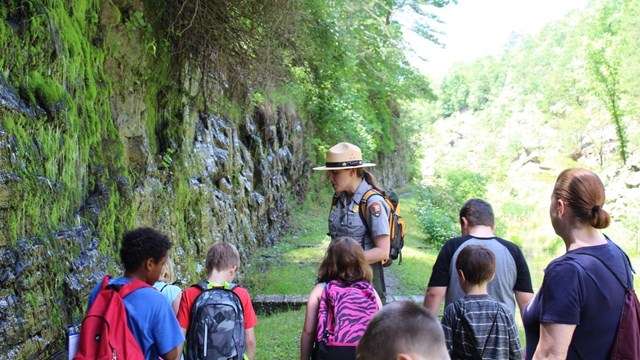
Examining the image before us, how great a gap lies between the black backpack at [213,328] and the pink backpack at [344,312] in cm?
59

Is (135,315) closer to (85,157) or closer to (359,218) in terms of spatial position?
(359,218)

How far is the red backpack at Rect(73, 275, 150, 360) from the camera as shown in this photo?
2.64 metres

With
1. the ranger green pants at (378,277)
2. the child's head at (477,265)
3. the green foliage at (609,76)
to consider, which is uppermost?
the green foliage at (609,76)

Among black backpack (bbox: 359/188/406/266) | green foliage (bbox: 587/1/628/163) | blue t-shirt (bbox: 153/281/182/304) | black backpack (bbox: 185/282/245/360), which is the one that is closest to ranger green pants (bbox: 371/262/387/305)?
black backpack (bbox: 359/188/406/266)

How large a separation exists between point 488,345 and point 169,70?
5.53 m

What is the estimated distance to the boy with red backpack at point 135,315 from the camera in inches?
105

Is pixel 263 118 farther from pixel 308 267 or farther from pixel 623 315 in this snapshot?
pixel 623 315

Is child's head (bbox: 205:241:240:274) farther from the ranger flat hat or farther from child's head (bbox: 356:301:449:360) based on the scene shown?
child's head (bbox: 356:301:449:360)

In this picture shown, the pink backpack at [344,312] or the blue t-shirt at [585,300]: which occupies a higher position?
the blue t-shirt at [585,300]

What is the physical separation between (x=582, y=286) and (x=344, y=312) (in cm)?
142

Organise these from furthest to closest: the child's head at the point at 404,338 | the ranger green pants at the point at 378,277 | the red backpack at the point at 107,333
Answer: the ranger green pants at the point at 378,277 < the red backpack at the point at 107,333 < the child's head at the point at 404,338

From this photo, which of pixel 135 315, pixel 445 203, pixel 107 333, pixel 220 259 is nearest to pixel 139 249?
pixel 135 315

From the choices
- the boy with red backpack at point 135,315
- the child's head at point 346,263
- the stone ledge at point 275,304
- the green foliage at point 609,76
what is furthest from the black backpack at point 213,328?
the green foliage at point 609,76

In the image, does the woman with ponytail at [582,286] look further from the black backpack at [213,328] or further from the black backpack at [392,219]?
the black backpack at [213,328]
